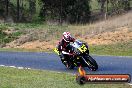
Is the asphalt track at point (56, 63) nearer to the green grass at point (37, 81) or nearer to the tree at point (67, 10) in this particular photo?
the green grass at point (37, 81)

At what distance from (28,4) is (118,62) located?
69.3m

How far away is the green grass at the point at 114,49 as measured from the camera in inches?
1073

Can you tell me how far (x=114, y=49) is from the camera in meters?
28.5

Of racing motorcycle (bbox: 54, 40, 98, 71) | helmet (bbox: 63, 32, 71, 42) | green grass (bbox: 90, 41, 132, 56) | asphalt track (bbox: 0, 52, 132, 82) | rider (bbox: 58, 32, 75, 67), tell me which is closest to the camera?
racing motorcycle (bbox: 54, 40, 98, 71)

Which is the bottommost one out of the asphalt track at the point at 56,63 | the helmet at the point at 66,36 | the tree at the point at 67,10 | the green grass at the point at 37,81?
the tree at the point at 67,10

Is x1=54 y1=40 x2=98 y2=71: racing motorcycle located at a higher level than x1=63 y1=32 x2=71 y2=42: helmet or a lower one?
lower

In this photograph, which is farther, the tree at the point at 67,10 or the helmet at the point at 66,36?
the tree at the point at 67,10

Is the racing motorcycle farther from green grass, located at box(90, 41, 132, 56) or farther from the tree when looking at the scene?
the tree

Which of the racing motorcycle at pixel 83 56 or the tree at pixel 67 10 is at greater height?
the racing motorcycle at pixel 83 56

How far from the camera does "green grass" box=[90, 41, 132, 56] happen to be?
2725cm

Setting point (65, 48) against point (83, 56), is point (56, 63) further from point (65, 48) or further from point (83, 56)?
point (83, 56)

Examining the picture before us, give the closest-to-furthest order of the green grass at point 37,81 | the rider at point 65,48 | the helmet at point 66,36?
the green grass at point 37,81 < the helmet at point 66,36 < the rider at point 65,48

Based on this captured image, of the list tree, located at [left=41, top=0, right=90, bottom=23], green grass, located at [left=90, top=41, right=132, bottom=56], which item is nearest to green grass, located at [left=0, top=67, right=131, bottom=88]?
green grass, located at [left=90, top=41, right=132, bottom=56]

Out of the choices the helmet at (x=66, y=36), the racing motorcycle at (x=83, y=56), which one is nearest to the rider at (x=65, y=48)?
the helmet at (x=66, y=36)
